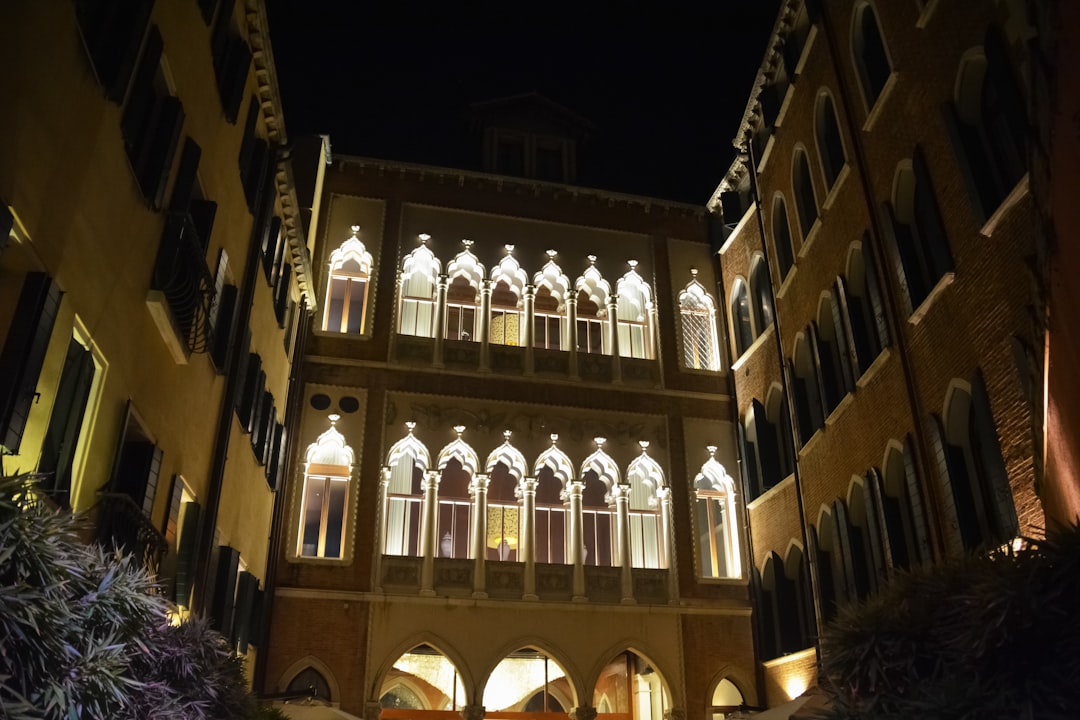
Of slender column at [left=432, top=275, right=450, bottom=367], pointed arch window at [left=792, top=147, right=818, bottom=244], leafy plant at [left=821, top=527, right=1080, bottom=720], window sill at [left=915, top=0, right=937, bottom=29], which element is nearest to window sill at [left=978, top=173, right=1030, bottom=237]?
window sill at [left=915, top=0, right=937, bottom=29]

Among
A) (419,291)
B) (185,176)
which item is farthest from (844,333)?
(185,176)

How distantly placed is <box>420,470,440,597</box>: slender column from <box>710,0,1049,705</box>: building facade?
544cm

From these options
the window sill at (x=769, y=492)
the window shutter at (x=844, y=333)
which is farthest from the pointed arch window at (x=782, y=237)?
the window sill at (x=769, y=492)

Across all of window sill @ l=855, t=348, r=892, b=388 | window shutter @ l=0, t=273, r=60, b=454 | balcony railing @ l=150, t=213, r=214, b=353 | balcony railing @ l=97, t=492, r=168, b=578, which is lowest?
balcony railing @ l=97, t=492, r=168, b=578

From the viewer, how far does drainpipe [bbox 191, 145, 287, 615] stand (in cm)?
938

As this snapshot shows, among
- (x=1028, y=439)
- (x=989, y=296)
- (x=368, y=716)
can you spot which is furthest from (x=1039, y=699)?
(x=368, y=716)

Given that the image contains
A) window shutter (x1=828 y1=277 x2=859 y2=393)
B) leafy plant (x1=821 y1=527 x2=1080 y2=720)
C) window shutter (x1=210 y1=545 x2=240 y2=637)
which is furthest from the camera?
window shutter (x1=828 y1=277 x2=859 y2=393)

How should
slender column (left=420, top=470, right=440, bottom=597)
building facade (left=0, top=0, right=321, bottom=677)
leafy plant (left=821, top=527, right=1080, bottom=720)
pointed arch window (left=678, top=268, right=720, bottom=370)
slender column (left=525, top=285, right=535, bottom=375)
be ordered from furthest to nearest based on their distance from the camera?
pointed arch window (left=678, top=268, right=720, bottom=370) < slender column (left=525, top=285, right=535, bottom=375) < slender column (left=420, top=470, right=440, bottom=597) < building facade (left=0, top=0, right=321, bottom=677) < leafy plant (left=821, top=527, right=1080, bottom=720)

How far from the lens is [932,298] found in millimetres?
9656

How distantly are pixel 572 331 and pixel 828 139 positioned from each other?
18.9 feet

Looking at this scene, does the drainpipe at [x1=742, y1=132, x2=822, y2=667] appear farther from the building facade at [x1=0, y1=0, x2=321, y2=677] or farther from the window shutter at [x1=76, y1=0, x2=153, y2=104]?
the window shutter at [x1=76, y1=0, x2=153, y2=104]

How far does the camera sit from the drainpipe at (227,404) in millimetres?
9375

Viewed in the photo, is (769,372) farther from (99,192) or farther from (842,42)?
(99,192)

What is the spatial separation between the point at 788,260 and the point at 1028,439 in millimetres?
6907
